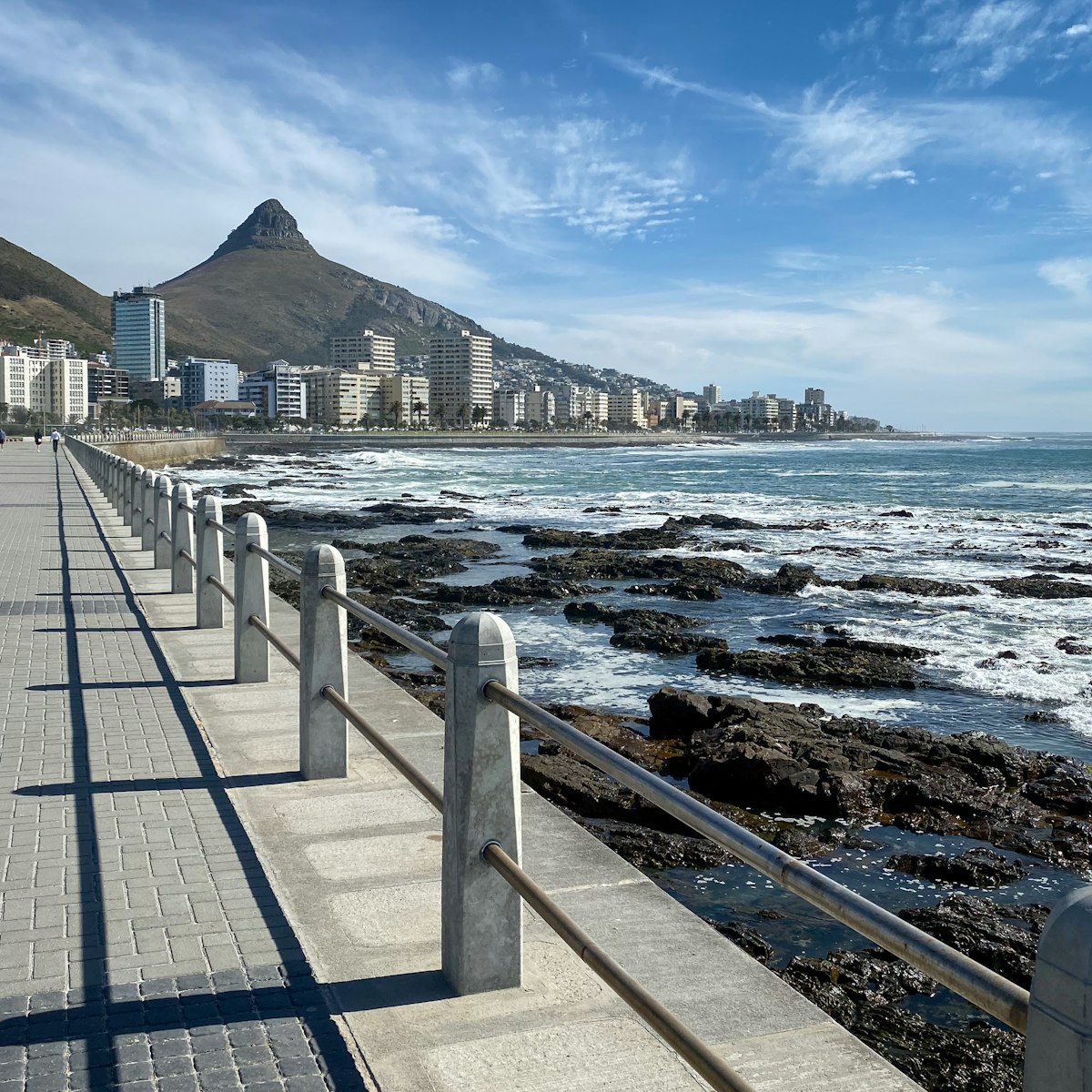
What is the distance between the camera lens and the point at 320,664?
553cm

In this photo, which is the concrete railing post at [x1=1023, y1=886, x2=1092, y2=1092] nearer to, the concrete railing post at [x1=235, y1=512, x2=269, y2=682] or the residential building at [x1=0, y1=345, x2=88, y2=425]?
the concrete railing post at [x1=235, y1=512, x2=269, y2=682]

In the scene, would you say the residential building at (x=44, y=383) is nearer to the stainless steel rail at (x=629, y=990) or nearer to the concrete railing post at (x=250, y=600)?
the concrete railing post at (x=250, y=600)

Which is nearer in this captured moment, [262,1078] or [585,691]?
[262,1078]

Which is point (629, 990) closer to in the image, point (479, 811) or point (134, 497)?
point (479, 811)

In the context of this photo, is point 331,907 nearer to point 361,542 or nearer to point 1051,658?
point 1051,658

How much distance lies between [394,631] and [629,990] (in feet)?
6.77

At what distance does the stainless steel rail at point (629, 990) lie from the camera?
2.13 metres

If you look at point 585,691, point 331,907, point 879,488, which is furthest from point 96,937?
point 879,488

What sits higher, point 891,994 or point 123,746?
point 123,746

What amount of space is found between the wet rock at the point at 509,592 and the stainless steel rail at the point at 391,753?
13369 millimetres

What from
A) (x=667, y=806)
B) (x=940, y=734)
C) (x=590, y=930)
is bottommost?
(x=940, y=734)

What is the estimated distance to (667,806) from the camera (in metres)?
2.52

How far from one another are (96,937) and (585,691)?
29.7 ft

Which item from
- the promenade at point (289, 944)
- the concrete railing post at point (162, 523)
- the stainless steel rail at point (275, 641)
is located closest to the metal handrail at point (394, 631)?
the stainless steel rail at point (275, 641)
